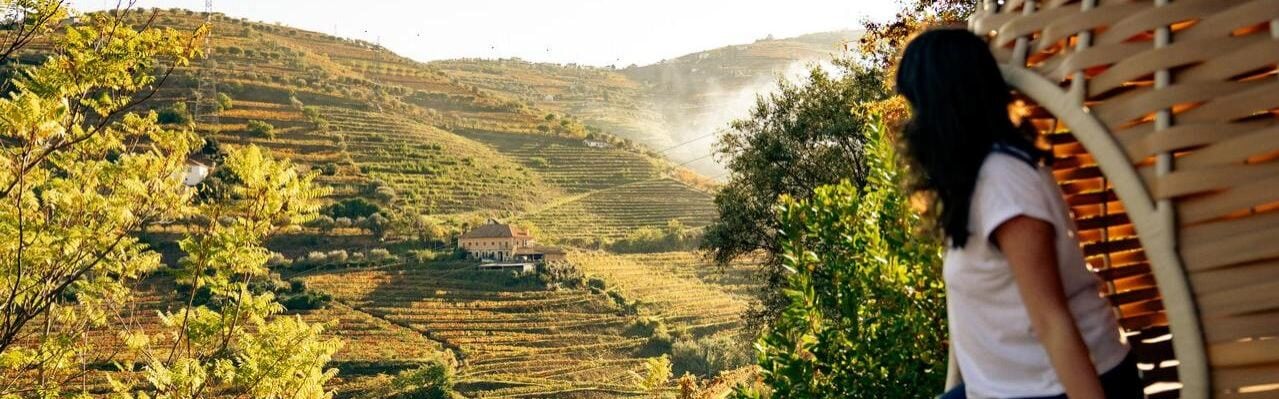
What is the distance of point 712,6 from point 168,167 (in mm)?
75832

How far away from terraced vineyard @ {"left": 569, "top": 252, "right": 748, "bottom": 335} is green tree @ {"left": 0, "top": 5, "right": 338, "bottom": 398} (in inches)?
1116

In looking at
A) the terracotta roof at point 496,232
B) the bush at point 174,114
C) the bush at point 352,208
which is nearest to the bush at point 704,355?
the terracotta roof at point 496,232

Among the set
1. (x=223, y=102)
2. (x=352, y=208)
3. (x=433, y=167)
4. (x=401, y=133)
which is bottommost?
(x=352, y=208)

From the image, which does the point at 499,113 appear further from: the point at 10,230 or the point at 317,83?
the point at 10,230

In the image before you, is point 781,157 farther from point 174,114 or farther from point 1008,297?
point 174,114

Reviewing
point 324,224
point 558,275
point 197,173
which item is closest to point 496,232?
point 558,275

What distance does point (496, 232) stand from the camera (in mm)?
38781

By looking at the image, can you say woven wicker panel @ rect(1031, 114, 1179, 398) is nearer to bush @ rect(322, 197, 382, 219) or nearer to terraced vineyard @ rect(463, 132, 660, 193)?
bush @ rect(322, 197, 382, 219)

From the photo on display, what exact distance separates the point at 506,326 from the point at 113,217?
2962cm

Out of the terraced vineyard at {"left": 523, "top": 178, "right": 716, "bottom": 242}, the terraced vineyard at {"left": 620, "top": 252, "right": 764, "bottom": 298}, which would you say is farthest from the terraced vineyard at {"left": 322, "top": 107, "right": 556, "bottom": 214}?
the terraced vineyard at {"left": 620, "top": 252, "right": 764, "bottom": 298}

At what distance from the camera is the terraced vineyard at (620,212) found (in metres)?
44.4

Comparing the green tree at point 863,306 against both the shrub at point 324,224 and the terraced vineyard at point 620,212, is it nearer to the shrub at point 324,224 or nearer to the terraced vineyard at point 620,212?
the shrub at point 324,224

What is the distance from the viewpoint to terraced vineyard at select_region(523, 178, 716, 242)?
146 feet

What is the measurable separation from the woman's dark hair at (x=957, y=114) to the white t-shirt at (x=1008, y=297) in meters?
0.02
